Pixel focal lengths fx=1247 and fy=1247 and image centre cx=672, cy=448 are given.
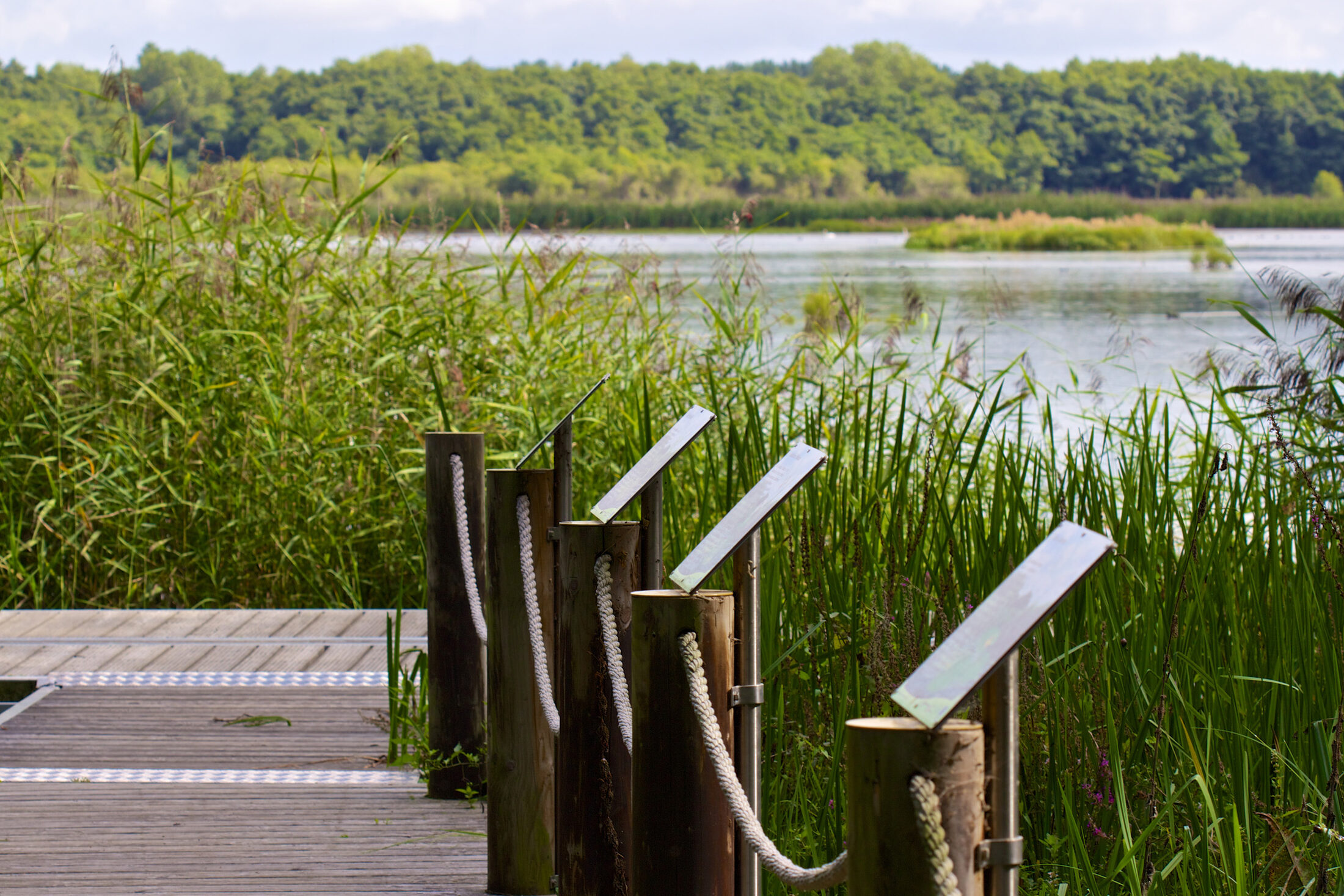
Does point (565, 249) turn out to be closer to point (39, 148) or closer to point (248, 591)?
point (248, 591)

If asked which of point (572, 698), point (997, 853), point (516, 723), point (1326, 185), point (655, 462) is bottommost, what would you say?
point (516, 723)

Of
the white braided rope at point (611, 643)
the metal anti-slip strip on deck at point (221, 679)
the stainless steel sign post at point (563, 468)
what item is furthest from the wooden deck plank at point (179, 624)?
the white braided rope at point (611, 643)

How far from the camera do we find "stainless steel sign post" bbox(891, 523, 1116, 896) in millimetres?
830

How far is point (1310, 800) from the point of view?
1.96 m

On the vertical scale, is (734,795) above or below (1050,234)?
below

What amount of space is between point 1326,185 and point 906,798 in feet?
171

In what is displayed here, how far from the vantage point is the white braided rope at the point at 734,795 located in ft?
3.68

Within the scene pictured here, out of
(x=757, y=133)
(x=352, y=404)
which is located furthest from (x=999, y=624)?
(x=757, y=133)

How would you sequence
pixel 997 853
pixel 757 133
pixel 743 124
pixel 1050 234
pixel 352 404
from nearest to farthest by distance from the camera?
pixel 997 853 < pixel 352 404 < pixel 743 124 < pixel 757 133 < pixel 1050 234

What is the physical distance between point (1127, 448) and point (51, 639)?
4.64m

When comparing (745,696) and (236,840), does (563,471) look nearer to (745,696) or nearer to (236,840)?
(745,696)

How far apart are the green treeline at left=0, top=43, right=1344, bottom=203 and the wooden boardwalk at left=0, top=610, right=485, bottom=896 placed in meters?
1.90

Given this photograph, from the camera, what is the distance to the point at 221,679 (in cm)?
333

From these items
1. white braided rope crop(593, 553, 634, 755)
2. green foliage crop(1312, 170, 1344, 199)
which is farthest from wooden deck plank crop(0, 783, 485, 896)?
green foliage crop(1312, 170, 1344, 199)
